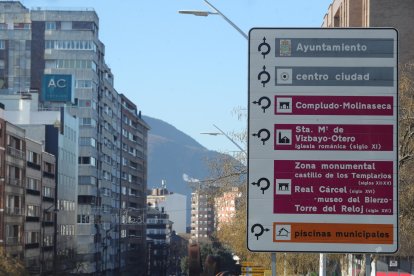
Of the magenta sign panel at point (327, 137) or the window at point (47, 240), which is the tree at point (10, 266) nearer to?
the window at point (47, 240)

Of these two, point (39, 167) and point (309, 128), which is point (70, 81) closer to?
point (39, 167)

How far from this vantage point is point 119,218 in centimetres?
17188

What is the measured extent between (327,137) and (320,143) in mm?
104

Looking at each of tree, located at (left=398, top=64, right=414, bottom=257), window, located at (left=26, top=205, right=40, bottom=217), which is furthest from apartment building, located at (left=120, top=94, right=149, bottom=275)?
tree, located at (left=398, top=64, right=414, bottom=257)

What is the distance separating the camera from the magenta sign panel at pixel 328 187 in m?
11.0

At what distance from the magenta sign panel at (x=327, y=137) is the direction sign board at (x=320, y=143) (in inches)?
0.4

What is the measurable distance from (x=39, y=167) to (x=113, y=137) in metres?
56.2

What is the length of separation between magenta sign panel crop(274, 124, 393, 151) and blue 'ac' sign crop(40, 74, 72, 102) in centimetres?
12052

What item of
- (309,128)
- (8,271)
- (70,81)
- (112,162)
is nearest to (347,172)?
(309,128)

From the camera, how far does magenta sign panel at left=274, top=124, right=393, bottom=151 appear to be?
11031mm

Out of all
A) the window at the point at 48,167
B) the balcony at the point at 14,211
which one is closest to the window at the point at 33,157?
the window at the point at 48,167

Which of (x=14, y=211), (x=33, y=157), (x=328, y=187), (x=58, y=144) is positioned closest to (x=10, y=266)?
(x=14, y=211)

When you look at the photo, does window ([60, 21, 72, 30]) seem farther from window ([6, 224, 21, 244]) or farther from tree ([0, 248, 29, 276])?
tree ([0, 248, 29, 276])

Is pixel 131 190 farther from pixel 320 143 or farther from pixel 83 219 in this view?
pixel 320 143
